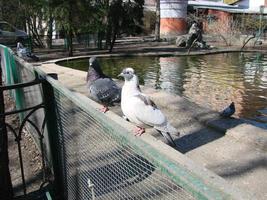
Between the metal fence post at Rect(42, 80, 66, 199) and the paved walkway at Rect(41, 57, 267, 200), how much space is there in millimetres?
565

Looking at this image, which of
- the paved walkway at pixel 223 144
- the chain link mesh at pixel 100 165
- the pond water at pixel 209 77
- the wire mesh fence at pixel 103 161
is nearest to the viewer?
the wire mesh fence at pixel 103 161

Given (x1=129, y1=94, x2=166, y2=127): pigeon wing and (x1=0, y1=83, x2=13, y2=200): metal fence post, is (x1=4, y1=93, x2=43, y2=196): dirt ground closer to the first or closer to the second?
(x1=0, y1=83, x2=13, y2=200): metal fence post

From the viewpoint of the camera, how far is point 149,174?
6.82 ft

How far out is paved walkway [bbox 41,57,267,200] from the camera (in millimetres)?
4199

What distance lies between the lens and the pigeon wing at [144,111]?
3.65m

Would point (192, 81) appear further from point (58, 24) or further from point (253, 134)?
point (58, 24)

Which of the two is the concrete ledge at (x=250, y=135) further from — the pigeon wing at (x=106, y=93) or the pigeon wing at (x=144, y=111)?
the pigeon wing at (x=144, y=111)

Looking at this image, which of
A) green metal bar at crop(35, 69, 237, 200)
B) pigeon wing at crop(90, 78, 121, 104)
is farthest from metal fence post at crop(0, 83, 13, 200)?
green metal bar at crop(35, 69, 237, 200)

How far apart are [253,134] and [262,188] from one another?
57.7 inches

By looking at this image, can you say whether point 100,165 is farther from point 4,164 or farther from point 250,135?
point 250,135

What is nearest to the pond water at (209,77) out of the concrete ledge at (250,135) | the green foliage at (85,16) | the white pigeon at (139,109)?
the concrete ledge at (250,135)

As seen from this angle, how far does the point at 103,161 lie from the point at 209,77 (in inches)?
431

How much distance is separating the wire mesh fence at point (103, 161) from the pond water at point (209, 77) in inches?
213

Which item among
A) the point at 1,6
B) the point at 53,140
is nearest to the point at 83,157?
the point at 53,140
